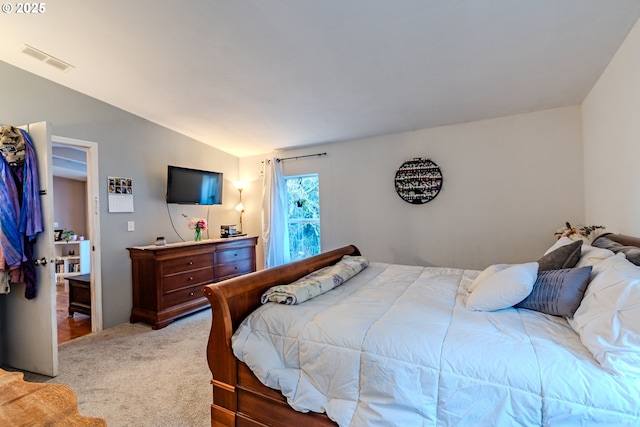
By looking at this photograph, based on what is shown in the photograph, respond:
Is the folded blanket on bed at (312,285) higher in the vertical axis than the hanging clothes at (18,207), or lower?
lower

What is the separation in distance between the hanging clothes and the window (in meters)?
2.99

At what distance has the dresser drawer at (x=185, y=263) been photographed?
129 inches

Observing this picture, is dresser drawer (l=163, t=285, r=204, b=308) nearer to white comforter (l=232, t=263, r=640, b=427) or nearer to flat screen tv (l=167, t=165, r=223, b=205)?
flat screen tv (l=167, t=165, r=223, b=205)

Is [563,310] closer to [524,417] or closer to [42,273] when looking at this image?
[524,417]

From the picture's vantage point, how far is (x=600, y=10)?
1.75 meters

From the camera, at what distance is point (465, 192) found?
3471mm

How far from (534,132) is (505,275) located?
235 cm

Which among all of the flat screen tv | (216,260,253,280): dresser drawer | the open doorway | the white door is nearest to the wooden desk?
the open doorway

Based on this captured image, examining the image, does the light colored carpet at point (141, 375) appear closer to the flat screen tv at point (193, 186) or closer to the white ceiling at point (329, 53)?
the flat screen tv at point (193, 186)

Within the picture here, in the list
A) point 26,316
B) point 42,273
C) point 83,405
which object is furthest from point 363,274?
point 26,316

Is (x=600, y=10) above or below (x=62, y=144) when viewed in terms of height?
above

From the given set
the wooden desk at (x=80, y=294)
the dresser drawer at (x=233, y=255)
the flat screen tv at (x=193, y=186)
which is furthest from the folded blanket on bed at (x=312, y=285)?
the wooden desk at (x=80, y=294)

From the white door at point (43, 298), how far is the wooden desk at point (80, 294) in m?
1.00

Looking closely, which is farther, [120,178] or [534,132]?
[120,178]
